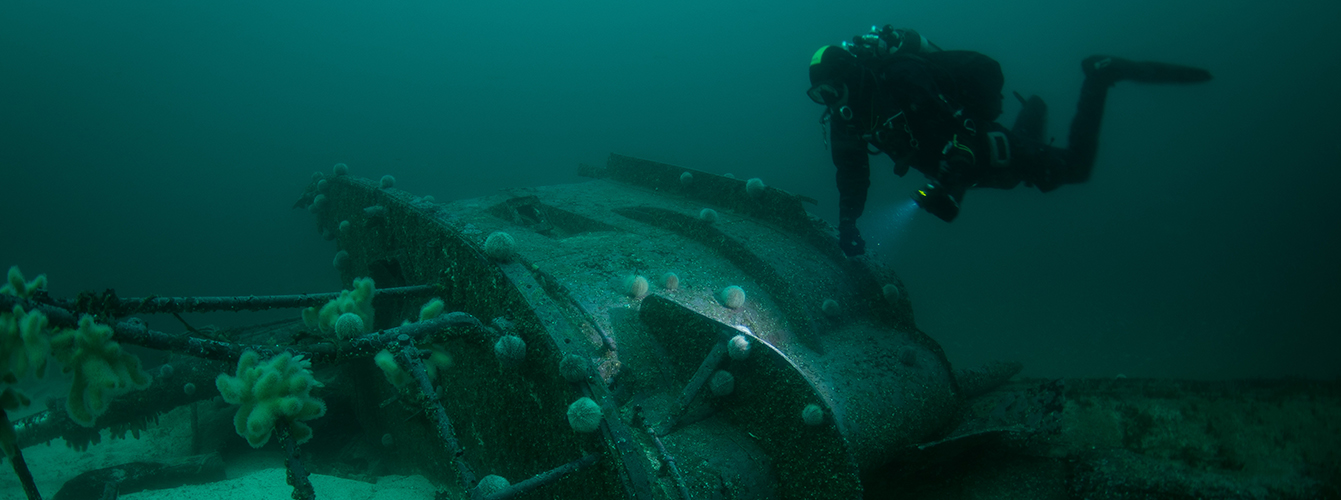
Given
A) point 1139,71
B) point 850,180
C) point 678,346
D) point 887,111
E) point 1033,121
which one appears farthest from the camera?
point 1033,121

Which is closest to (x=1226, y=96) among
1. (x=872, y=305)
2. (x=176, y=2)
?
(x=872, y=305)

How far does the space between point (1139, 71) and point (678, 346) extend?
6214 millimetres

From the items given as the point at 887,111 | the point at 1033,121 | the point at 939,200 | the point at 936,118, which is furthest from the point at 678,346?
the point at 1033,121

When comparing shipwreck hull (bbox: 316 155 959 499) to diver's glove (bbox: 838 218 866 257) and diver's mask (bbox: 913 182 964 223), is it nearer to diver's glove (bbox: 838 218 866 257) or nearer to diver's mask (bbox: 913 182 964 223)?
diver's glove (bbox: 838 218 866 257)

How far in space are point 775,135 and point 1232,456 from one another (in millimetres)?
86292

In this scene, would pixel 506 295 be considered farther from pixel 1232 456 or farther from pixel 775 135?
pixel 775 135

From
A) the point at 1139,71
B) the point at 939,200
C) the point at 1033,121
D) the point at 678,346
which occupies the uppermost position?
the point at 1139,71

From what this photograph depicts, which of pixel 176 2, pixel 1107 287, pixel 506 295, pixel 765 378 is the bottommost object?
pixel 1107 287

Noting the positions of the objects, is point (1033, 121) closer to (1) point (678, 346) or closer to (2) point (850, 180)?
(2) point (850, 180)

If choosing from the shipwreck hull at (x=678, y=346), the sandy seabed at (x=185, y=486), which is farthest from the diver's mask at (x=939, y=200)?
the sandy seabed at (x=185, y=486)

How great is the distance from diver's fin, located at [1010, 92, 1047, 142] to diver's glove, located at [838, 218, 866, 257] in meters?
2.64

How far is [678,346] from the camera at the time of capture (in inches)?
132

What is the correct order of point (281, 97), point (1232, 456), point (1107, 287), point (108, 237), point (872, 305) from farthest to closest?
point (281, 97) < point (108, 237) < point (1107, 287) < point (872, 305) < point (1232, 456)

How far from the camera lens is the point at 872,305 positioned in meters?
4.81
